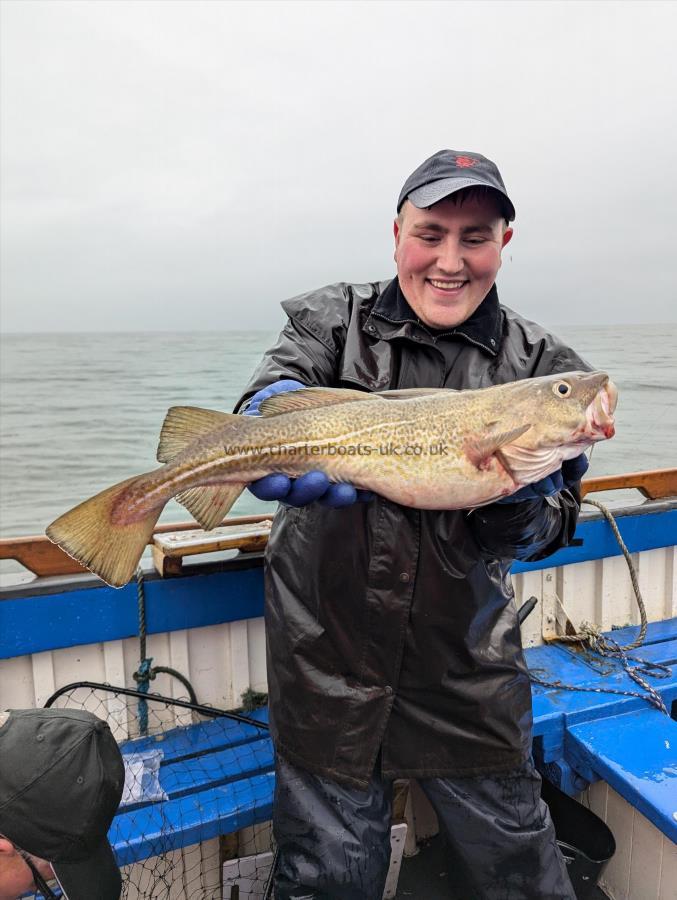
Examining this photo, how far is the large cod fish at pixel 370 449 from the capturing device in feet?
7.75

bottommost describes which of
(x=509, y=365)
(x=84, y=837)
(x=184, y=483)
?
(x=84, y=837)

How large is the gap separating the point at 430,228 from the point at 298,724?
213cm

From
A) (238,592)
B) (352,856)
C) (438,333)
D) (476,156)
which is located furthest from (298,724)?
(476,156)

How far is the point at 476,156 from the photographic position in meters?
2.75

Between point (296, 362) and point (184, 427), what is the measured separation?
55cm

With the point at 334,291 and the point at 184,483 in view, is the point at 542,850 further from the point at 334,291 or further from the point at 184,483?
the point at 334,291

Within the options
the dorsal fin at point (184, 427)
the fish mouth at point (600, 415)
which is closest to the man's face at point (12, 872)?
the dorsal fin at point (184, 427)

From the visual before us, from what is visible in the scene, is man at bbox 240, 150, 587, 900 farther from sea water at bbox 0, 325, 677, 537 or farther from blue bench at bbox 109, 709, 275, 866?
sea water at bbox 0, 325, 677, 537

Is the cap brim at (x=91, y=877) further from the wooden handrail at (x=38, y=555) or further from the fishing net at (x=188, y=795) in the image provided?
the wooden handrail at (x=38, y=555)

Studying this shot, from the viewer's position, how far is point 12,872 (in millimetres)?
2225

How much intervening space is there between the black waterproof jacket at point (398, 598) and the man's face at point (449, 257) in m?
0.07

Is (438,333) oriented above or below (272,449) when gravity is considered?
above

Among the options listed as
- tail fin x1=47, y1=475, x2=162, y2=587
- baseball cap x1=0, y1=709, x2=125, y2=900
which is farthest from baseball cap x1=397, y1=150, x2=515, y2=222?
baseball cap x1=0, y1=709, x2=125, y2=900

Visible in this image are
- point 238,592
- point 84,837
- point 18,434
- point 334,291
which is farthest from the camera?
point 18,434
